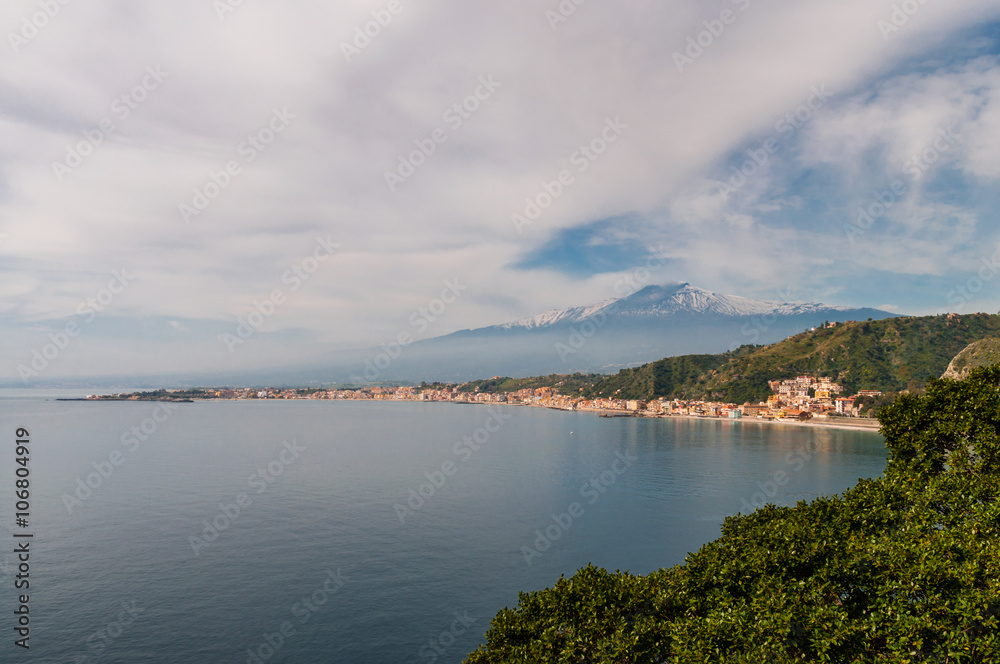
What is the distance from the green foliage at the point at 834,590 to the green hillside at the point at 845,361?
104334 millimetres

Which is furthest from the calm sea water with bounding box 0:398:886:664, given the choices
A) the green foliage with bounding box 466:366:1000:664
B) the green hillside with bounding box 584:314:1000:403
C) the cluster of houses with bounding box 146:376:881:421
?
the green hillside with bounding box 584:314:1000:403

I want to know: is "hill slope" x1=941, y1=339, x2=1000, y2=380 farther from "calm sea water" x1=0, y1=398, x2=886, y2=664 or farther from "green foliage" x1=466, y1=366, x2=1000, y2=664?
"green foliage" x1=466, y1=366, x2=1000, y2=664

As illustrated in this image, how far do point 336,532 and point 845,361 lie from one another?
4756 inches

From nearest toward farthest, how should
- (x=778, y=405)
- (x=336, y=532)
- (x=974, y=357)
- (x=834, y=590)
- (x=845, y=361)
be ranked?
(x=834, y=590)
(x=336, y=532)
(x=974, y=357)
(x=778, y=405)
(x=845, y=361)

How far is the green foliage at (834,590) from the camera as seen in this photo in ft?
22.8

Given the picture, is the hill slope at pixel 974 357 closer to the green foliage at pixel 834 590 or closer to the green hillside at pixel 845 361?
the green hillside at pixel 845 361

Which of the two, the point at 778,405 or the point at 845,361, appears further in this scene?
the point at 845,361

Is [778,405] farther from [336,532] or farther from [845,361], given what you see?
[336,532]

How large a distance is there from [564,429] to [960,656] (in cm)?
8704

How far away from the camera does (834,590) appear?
7.98 m

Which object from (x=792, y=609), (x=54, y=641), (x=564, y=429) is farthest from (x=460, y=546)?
(x=564, y=429)

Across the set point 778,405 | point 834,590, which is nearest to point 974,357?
point 778,405

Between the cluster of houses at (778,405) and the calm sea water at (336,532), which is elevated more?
the cluster of houses at (778,405)

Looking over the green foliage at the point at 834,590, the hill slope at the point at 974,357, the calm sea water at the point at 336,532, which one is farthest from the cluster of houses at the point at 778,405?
the green foliage at the point at 834,590
